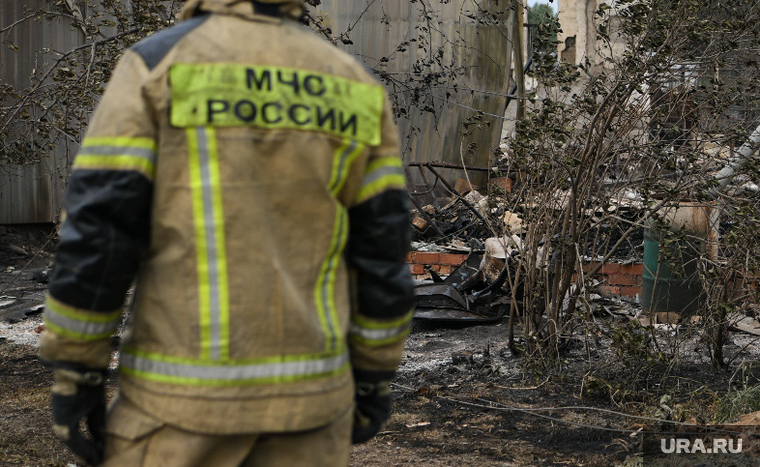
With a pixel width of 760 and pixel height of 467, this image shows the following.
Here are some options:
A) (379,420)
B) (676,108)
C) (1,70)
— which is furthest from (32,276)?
(379,420)

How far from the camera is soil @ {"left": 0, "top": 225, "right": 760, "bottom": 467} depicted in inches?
168

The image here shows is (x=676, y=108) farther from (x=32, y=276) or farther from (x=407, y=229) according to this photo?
(x=32, y=276)

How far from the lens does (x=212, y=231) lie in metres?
1.76

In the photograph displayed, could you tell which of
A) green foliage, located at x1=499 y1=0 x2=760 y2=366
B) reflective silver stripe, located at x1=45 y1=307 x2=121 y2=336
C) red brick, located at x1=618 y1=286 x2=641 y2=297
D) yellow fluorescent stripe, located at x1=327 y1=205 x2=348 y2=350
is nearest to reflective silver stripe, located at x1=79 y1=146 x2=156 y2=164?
reflective silver stripe, located at x1=45 y1=307 x2=121 y2=336

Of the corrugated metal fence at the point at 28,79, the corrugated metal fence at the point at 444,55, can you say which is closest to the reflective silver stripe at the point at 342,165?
the corrugated metal fence at the point at 444,55

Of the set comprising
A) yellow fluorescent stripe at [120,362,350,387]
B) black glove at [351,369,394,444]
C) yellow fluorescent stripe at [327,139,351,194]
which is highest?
yellow fluorescent stripe at [327,139,351,194]

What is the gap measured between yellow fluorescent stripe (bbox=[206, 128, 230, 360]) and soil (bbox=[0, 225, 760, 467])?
8.35 ft

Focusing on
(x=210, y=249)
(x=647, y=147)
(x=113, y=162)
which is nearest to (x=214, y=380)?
(x=210, y=249)

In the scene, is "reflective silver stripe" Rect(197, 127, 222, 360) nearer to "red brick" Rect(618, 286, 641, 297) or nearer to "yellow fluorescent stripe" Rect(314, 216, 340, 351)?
"yellow fluorescent stripe" Rect(314, 216, 340, 351)

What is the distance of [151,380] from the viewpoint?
1.78m

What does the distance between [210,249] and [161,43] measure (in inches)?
18.0

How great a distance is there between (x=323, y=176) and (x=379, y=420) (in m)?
0.67

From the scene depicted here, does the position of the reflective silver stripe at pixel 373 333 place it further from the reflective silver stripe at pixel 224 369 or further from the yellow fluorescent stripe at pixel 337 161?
the yellow fluorescent stripe at pixel 337 161

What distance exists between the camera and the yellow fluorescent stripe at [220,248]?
1760 millimetres
